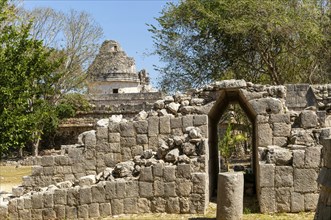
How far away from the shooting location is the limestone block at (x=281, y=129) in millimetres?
10758

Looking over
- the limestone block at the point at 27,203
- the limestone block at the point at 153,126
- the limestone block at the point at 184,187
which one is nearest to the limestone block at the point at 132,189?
the limestone block at the point at 184,187

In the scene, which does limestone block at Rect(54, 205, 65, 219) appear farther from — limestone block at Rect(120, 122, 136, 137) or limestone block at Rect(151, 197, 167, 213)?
limestone block at Rect(120, 122, 136, 137)

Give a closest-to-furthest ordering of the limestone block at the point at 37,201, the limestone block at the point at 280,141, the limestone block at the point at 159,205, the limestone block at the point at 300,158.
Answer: the limestone block at the point at 300,158 < the limestone block at the point at 159,205 < the limestone block at the point at 37,201 < the limestone block at the point at 280,141

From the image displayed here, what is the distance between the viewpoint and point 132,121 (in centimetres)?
1166

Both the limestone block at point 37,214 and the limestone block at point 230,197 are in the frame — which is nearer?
the limestone block at point 230,197

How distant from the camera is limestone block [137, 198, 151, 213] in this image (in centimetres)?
1017

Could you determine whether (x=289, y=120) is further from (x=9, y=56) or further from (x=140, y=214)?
(x=9, y=56)

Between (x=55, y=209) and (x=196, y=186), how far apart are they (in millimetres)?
3311

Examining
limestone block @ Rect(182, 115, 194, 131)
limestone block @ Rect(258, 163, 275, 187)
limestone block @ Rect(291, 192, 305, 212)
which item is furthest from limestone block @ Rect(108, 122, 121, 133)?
limestone block @ Rect(291, 192, 305, 212)

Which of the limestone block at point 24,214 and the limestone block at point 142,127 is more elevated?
the limestone block at point 142,127

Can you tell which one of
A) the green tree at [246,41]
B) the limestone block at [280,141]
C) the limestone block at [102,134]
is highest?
the green tree at [246,41]

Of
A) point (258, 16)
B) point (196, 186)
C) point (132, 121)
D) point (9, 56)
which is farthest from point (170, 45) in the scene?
point (196, 186)

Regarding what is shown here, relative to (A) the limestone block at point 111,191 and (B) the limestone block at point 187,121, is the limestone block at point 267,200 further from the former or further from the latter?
(A) the limestone block at point 111,191

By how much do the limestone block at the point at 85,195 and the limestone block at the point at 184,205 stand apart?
6.82 feet
